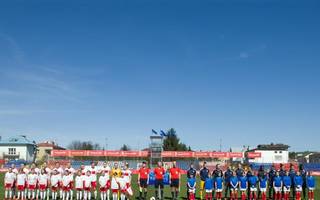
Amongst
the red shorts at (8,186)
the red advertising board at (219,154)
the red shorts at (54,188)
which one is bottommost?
the red shorts at (54,188)

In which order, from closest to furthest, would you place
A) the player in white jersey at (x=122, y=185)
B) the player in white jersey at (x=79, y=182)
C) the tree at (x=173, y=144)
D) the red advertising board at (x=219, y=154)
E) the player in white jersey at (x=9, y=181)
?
the player in white jersey at (x=122, y=185), the player in white jersey at (x=79, y=182), the player in white jersey at (x=9, y=181), the red advertising board at (x=219, y=154), the tree at (x=173, y=144)

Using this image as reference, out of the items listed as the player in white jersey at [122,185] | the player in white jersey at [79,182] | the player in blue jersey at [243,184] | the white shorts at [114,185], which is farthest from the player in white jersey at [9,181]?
the player in blue jersey at [243,184]

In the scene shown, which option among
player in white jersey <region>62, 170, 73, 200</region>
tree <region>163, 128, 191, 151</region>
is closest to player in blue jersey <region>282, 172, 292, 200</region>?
player in white jersey <region>62, 170, 73, 200</region>

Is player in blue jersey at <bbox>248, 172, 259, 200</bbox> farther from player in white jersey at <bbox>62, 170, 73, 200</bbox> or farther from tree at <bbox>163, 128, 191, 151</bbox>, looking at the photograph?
tree at <bbox>163, 128, 191, 151</bbox>

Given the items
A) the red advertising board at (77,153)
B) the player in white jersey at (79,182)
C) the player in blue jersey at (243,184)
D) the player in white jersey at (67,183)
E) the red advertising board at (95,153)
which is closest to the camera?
the player in white jersey at (79,182)

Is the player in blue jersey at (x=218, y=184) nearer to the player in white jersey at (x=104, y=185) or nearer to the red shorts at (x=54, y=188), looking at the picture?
the player in white jersey at (x=104, y=185)

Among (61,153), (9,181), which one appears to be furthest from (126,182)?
(61,153)

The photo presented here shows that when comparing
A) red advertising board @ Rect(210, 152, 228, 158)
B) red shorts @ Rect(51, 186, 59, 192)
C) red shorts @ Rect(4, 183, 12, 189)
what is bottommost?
red shorts @ Rect(51, 186, 59, 192)

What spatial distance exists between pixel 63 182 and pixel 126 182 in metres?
3.28

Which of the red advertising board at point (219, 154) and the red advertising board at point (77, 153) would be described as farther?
the red advertising board at point (219, 154)

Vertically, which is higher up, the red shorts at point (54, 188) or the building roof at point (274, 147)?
the building roof at point (274, 147)

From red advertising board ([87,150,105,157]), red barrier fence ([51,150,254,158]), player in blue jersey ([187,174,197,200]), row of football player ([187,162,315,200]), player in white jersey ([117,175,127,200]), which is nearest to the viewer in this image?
player in white jersey ([117,175,127,200])

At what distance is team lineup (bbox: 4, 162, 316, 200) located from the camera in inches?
941

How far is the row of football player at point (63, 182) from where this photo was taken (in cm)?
2373
